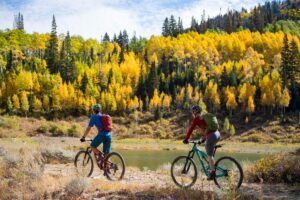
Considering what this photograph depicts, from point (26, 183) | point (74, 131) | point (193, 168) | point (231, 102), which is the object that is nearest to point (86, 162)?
point (26, 183)

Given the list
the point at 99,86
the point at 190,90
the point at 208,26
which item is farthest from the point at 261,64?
the point at 208,26

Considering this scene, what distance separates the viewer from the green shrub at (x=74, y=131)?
286ft

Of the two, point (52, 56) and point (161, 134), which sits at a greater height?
point (52, 56)

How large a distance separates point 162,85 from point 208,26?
300 feet

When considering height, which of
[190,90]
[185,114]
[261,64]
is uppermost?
[261,64]

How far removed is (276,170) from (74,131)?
78.1 metres

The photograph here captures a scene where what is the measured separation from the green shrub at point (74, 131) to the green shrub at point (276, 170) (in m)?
76.3

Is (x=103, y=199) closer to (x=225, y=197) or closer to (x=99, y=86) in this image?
(x=225, y=197)

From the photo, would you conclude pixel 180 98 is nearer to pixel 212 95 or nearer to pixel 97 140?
pixel 212 95

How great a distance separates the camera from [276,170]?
1273 cm

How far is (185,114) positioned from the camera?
10375 centimetres

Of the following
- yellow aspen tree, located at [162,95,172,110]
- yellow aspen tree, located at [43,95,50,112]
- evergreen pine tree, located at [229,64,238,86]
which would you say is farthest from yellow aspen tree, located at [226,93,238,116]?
yellow aspen tree, located at [43,95,50,112]

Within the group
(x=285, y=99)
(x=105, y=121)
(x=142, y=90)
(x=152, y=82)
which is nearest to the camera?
(x=105, y=121)

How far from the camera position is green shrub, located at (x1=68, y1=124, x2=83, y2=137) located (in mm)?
87062
